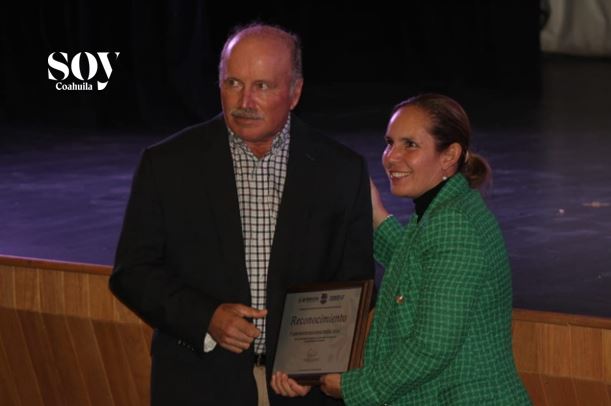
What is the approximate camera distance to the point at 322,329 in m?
2.26

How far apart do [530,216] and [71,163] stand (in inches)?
102

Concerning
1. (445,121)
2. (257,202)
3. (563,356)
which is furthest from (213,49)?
(445,121)

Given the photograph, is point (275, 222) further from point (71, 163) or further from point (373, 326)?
point (71, 163)

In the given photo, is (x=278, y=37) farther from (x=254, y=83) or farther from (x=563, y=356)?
(x=563, y=356)

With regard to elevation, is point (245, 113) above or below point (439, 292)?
above

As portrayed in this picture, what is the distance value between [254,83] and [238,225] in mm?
256

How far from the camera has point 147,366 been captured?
11.7 ft

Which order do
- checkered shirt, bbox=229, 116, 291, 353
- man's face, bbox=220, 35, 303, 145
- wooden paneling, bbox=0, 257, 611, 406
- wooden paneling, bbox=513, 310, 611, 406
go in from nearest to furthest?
man's face, bbox=220, 35, 303, 145 < checkered shirt, bbox=229, 116, 291, 353 < wooden paneling, bbox=513, 310, 611, 406 < wooden paneling, bbox=0, 257, 611, 406

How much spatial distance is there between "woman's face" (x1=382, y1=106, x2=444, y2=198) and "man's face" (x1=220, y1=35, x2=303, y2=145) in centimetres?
21

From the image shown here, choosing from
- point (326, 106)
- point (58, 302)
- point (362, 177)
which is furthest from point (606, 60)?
point (362, 177)

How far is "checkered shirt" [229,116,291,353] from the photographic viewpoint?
7.52 feet

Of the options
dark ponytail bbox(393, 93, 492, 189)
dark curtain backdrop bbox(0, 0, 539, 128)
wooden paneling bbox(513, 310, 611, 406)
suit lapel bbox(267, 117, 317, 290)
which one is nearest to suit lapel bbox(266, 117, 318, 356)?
suit lapel bbox(267, 117, 317, 290)

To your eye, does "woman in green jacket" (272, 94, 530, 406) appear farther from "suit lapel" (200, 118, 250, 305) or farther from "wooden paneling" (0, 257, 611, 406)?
"wooden paneling" (0, 257, 611, 406)

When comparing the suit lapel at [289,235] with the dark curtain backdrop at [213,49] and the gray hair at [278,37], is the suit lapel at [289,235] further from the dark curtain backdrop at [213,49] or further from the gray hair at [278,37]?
the dark curtain backdrop at [213,49]
